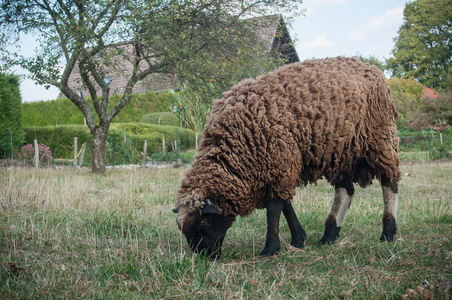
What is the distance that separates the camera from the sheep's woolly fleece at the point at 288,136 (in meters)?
3.93

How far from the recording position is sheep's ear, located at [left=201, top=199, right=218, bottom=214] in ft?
12.5

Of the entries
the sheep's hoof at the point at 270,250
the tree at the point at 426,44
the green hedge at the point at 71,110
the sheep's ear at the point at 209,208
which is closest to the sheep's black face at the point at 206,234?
the sheep's ear at the point at 209,208

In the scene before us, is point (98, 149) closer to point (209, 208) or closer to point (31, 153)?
point (31, 153)

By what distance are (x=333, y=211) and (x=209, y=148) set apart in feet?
6.19

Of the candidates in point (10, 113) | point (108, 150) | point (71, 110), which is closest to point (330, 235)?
point (108, 150)

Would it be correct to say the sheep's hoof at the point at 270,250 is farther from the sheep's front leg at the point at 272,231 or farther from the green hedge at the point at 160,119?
the green hedge at the point at 160,119

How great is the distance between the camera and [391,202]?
4.74 metres

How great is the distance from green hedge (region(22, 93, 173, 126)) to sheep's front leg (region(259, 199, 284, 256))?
73.0 feet

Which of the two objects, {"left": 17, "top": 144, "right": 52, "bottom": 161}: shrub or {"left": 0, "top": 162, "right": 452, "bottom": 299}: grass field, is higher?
{"left": 17, "top": 144, "right": 52, "bottom": 161}: shrub

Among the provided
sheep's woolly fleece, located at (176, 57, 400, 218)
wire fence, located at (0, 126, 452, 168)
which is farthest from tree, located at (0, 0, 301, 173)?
sheep's woolly fleece, located at (176, 57, 400, 218)

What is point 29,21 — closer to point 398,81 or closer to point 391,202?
point 391,202

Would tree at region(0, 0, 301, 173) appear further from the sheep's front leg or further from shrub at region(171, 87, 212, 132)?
shrub at region(171, 87, 212, 132)

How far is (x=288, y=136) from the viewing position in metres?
3.97

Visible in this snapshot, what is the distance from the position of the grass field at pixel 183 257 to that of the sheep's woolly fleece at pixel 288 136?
0.67 metres
